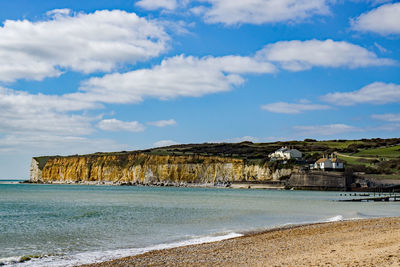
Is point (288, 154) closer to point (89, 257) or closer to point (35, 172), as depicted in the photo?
point (35, 172)

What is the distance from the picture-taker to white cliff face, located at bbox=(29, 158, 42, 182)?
458 feet

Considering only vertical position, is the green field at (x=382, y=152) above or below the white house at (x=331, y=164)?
above

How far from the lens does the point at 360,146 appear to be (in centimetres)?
11594

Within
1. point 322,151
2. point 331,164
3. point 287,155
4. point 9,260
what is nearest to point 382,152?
point 322,151

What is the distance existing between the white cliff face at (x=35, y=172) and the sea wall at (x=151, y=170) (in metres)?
0.97

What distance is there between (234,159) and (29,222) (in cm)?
8176

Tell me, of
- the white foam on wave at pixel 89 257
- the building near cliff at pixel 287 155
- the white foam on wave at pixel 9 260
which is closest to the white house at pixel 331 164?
the building near cliff at pixel 287 155

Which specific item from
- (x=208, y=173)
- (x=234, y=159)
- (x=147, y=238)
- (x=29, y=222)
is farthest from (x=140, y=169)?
(x=147, y=238)

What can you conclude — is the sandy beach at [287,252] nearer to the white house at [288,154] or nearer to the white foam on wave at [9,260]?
the white foam on wave at [9,260]

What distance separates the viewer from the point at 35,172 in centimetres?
14212

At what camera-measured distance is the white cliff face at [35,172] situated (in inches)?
5490

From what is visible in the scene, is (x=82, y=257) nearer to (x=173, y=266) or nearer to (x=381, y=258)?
(x=173, y=266)

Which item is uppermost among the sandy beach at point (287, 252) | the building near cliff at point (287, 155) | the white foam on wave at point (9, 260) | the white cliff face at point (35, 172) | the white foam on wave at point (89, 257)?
the building near cliff at point (287, 155)

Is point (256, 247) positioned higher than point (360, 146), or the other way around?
point (360, 146)
